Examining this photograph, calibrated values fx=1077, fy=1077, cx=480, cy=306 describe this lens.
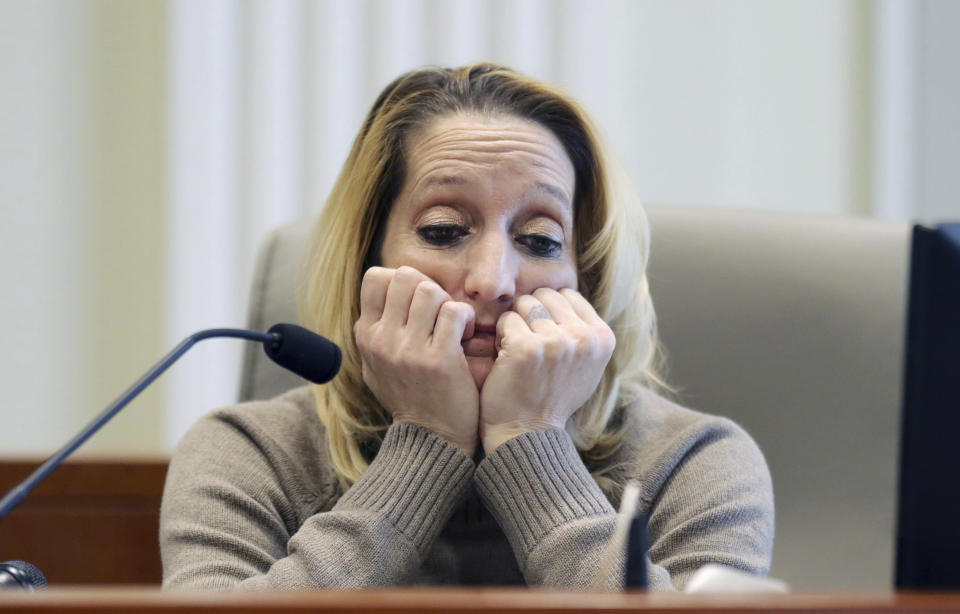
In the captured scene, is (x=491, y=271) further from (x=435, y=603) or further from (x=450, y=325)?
(x=435, y=603)

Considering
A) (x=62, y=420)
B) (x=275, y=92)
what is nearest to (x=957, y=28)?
(x=275, y=92)

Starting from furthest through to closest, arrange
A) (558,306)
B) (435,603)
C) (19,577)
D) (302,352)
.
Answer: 1. (558,306)
2. (302,352)
3. (19,577)
4. (435,603)

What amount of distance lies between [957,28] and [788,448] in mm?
1308

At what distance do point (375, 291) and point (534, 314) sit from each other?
0.60 feet

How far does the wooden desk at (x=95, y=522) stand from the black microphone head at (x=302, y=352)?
2.14ft

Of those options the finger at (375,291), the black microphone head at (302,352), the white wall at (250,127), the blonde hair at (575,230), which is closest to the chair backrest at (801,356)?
the blonde hair at (575,230)

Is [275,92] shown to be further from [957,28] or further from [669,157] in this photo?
[957,28]

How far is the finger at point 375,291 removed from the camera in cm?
122

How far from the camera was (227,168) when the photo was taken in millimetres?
2268

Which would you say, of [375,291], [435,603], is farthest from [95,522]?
[435,603]

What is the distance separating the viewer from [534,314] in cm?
120

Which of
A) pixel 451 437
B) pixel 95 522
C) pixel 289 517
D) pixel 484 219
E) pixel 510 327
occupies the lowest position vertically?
pixel 95 522

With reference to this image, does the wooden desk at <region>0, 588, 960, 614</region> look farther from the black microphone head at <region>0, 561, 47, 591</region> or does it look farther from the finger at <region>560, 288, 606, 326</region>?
the finger at <region>560, 288, 606, 326</region>

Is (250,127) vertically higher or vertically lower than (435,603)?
higher
